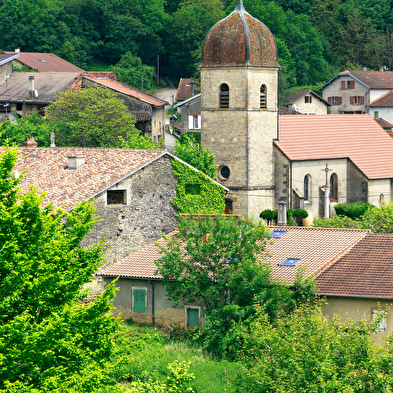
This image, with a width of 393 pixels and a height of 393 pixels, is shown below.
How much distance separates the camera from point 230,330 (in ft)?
88.3

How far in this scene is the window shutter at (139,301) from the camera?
31297 millimetres

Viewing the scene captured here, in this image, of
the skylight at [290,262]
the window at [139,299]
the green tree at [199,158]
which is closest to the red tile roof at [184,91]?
the green tree at [199,158]

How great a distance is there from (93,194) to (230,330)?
32.0 feet

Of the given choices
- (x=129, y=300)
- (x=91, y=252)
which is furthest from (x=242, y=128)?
(x=91, y=252)

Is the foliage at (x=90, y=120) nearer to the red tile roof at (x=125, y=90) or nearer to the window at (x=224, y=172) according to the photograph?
the window at (x=224, y=172)

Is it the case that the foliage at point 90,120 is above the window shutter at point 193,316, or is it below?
above

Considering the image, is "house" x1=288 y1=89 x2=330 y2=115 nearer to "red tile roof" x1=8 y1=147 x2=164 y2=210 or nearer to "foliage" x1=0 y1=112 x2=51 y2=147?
"foliage" x1=0 y1=112 x2=51 y2=147

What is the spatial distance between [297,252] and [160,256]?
18.4ft

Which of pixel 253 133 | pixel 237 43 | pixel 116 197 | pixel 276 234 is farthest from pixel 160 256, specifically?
pixel 237 43

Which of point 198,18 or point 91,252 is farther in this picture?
point 198,18

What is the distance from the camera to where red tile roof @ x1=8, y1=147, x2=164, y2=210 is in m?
33.7

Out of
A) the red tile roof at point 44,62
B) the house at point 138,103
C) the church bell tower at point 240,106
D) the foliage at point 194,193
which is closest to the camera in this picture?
the foliage at point 194,193

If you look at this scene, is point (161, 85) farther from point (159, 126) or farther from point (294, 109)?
point (159, 126)

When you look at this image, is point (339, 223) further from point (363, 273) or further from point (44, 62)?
point (44, 62)
